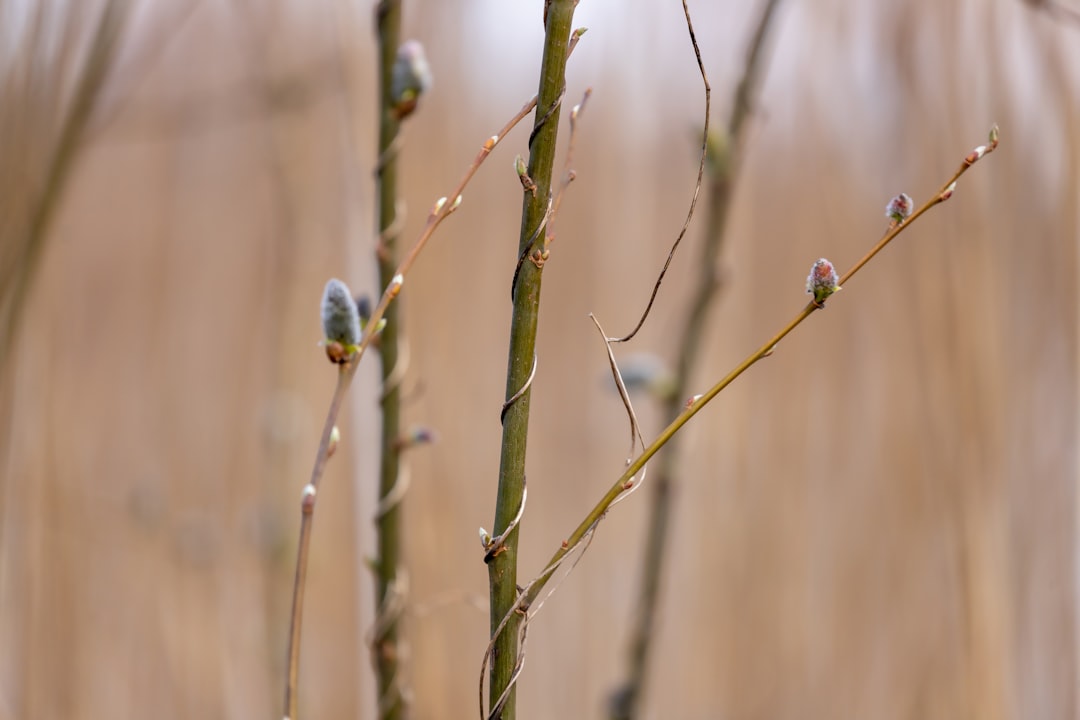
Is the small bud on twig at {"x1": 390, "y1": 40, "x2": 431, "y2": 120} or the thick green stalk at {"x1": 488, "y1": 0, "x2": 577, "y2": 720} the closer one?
the thick green stalk at {"x1": 488, "y1": 0, "x2": 577, "y2": 720}

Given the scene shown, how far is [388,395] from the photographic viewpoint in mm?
375

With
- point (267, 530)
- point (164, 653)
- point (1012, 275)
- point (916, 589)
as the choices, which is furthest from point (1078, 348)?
point (164, 653)

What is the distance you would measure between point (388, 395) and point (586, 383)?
3.12ft

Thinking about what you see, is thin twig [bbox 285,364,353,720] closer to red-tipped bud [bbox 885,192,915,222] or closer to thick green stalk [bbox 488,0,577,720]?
thick green stalk [bbox 488,0,577,720]

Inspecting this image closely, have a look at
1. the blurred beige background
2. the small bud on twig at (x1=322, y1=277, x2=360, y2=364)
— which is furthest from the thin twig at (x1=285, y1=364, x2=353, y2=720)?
the blurred beige background

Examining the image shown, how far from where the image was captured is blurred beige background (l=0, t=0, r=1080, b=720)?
0.68 meters

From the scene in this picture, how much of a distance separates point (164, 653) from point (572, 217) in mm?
923

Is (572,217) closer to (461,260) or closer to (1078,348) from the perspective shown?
(461,260)

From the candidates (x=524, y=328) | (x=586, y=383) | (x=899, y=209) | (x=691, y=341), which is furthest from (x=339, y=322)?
(x=586, y=383)

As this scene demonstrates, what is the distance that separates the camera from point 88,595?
3.52ft

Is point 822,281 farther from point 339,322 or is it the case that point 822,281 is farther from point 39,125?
point 39,125

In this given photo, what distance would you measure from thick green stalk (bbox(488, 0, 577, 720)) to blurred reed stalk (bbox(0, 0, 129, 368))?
318mm

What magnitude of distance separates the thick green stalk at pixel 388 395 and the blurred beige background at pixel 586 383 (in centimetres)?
12

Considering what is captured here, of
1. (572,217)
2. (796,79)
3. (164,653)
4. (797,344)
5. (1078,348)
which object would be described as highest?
(572,217)
